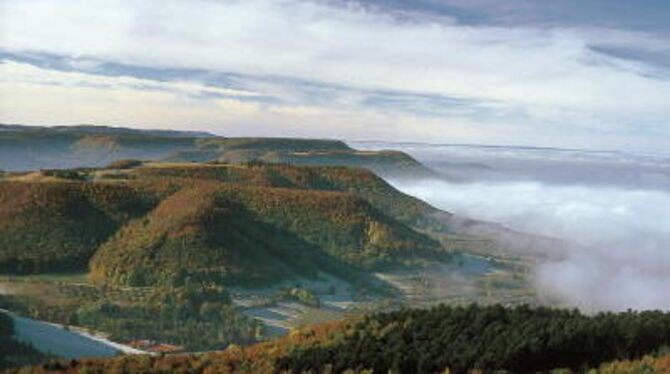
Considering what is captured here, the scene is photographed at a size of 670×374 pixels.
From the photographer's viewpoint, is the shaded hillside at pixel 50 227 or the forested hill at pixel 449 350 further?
the shaded hillside at pixel 50 227

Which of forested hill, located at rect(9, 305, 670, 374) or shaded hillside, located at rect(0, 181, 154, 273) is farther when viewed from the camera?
shaded hillside, located at rect(0, 181, 154, 273)

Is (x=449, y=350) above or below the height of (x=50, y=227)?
above

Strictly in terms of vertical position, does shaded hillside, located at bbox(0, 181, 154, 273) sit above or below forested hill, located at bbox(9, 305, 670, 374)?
below

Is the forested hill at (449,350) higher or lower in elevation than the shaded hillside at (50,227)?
higher

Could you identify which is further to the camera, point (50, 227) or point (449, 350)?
point (50, 227)
